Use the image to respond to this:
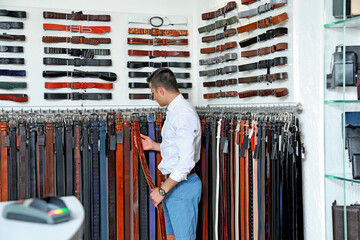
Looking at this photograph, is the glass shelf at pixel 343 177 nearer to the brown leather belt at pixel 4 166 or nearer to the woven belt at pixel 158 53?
the woven belt at pixel 158 53

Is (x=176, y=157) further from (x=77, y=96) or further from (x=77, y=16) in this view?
(x=77, y=16)

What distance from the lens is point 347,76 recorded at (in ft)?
8.25

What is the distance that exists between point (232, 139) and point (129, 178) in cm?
124

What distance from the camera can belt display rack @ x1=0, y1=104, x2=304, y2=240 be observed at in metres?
3.38

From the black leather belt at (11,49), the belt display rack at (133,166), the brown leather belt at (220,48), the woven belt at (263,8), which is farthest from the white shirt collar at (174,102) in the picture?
the black leather belt at (11,49)

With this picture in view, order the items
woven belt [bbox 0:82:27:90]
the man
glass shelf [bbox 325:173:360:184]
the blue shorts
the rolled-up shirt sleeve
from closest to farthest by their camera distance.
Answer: glass shelf [bbox 325:173:360:184]
the rolled-up shirt sleeve
the man
the blue shorts
woven belt [bbox 0:82:27:90]

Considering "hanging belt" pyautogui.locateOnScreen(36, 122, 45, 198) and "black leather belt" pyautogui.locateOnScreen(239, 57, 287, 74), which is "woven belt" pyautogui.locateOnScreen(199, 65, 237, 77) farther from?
"hanging belt" pyautogui.locateOnScreen(36, 122, 45, 198)

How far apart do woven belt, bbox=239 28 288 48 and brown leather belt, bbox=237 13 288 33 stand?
70 millimetres

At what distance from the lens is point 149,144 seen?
Answer: 13.8 feet

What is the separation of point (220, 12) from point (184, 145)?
173 centimetres

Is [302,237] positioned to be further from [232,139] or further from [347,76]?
[347,76]

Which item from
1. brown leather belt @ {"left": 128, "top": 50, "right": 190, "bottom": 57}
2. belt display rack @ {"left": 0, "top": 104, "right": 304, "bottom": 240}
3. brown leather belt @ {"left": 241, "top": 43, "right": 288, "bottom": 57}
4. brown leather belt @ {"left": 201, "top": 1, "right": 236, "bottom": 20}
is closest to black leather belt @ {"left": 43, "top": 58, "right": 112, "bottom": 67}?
brown leather belt @ {"left": 128, "top": 50, "right": 190, "bottom": 57}

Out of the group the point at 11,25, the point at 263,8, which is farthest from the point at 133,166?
the point at 263,8

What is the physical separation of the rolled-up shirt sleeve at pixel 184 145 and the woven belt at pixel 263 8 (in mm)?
1155
